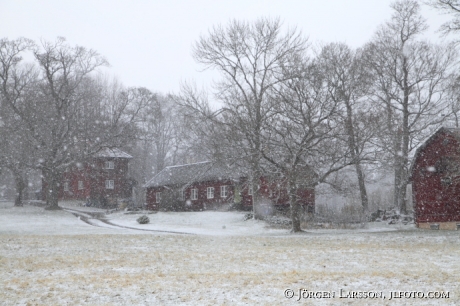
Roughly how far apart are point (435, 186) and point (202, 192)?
25373 mm

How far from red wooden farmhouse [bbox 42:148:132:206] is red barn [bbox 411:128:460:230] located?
38.5 meters

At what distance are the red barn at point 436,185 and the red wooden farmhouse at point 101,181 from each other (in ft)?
126

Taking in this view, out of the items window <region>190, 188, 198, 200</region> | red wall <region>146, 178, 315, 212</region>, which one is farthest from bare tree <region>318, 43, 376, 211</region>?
window <region>190, 188, 198, 200</region>

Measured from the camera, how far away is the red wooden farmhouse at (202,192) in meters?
45.0

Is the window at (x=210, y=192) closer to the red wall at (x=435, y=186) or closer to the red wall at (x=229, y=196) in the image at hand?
the red wall at (x=229, y=196)

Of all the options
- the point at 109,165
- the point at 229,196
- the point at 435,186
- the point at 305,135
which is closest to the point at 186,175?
the point at 229,196

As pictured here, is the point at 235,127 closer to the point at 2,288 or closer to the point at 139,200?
the point at 2,288

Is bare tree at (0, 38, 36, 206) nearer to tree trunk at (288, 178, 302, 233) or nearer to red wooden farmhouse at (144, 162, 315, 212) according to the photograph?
red wooden farmhouse at (144, 162, 315, 212)

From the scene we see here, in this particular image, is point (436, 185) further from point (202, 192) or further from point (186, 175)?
point (186, 175)

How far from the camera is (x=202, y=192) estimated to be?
49.6 metres

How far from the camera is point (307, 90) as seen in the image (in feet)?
86.6

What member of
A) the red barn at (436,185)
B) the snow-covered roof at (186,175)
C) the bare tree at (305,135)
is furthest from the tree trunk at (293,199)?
the snow-covered roof at (186,175)

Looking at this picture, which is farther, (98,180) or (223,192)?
(98,180)

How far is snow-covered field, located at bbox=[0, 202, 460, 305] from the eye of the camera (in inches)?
374
